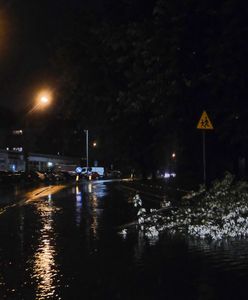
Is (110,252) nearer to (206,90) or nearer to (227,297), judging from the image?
(227,297)

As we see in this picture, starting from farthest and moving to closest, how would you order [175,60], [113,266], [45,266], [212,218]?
[175,60]
[212,218]
[45,266]
[113,266]

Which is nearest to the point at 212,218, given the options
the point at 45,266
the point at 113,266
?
the point at 113,266

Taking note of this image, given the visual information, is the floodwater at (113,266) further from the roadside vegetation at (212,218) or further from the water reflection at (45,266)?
the roadside vegetation at (212,218)

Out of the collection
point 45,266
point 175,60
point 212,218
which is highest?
point 175,60

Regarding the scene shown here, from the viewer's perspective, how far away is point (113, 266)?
10.4 m

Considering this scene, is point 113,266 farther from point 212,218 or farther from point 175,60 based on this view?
point 175,60

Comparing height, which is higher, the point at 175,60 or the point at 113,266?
the point at 175,60

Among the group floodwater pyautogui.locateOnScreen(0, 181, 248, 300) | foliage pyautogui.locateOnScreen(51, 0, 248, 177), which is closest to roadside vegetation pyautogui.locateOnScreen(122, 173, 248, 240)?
floodwater pyautogui.locateOnScreen(0, 181, 248, 300)

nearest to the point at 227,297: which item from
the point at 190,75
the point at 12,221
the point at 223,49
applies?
the point at 223,49

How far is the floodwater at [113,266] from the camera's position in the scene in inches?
331

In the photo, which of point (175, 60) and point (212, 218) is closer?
point (212, 218)

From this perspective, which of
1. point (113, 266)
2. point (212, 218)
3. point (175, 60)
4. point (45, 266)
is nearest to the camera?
point (113, 266)

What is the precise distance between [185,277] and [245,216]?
5403 millimetres

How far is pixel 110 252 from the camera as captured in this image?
12.0 meters
